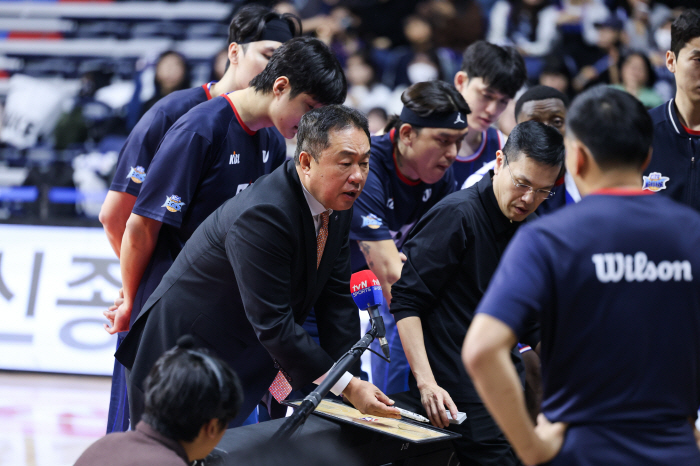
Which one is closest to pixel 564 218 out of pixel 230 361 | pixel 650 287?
pixel 650 287

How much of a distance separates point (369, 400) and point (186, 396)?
73 centimetres

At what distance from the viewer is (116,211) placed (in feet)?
10.8

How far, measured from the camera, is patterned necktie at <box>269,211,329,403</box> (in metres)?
2.54

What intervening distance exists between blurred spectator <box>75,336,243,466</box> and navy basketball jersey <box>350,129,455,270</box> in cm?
181

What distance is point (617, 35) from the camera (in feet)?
27.5

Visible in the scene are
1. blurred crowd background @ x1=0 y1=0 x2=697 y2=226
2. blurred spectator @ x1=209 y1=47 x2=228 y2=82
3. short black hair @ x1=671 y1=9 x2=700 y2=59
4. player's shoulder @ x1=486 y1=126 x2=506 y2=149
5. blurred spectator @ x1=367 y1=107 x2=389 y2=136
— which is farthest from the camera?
blurred spectator @ x1=209 y1=47 x2=228 y2=82

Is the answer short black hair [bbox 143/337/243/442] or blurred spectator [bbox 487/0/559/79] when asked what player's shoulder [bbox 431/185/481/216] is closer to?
short black hair [bbox 143/337/243/442]

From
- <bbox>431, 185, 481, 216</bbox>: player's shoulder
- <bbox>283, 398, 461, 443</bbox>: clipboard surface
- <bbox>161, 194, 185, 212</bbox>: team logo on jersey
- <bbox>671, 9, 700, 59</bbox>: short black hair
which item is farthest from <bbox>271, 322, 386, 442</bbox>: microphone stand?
<bbox>671, 9, 700, 59</bbox>: short black hair

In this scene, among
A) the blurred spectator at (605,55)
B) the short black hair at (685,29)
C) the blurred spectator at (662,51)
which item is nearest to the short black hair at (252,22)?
the short black hair at (685,29)

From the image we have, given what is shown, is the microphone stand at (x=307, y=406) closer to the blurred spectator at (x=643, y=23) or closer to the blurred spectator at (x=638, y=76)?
the blurred spectator at (x=638, y=76)

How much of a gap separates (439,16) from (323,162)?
708 centimetres

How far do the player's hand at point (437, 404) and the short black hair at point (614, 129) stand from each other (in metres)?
1.16

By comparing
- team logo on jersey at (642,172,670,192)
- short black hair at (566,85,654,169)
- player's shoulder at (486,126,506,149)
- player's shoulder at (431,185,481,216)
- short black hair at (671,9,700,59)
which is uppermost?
short black hair at (671,9,700,59)

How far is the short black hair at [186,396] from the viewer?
1.78 m
